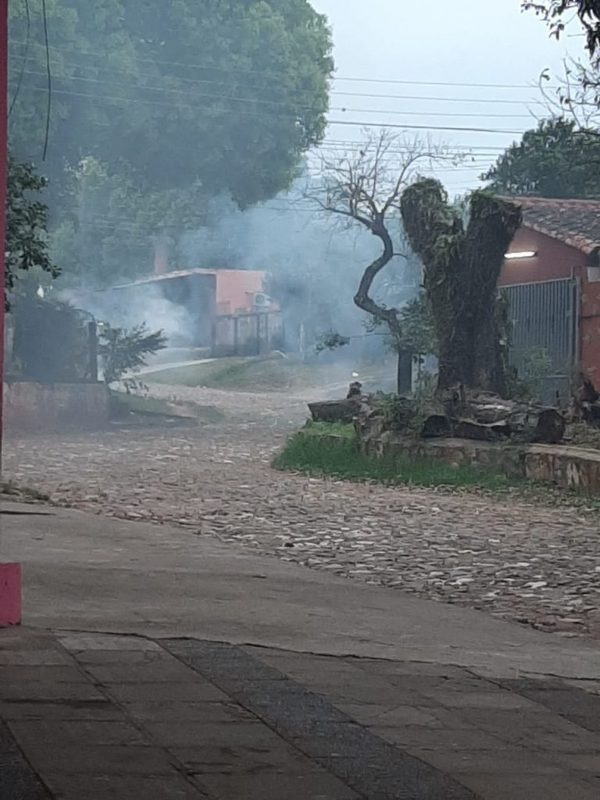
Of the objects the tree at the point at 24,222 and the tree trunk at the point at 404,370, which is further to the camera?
the tree trunk at the point at 404,370

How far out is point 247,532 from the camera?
430 inches

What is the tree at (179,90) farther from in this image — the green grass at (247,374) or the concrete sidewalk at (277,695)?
the concrete sidewalk at (277,695)

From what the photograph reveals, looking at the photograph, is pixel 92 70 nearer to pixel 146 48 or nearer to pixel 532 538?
pixel 146 48

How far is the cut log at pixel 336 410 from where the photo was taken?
2019 centimetres

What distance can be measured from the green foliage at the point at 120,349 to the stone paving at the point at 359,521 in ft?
20.4

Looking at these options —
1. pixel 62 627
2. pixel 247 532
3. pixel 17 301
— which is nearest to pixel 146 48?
pixel 17 301

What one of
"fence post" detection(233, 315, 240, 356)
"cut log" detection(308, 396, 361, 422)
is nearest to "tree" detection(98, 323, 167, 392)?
"cut log" detection(308, 396, 361, 422)

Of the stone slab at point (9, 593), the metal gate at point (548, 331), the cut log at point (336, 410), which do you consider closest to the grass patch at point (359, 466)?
A: the cut log at point (336, 410)

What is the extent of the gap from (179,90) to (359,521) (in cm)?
1944

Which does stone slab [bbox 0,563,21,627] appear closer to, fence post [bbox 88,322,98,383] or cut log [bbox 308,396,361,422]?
cut log [bbox 308,396,361,422]

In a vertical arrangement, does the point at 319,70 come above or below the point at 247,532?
above

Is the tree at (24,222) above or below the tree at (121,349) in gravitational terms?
above

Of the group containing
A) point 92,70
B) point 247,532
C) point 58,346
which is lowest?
point 247,532

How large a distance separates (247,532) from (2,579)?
5.05 meters
